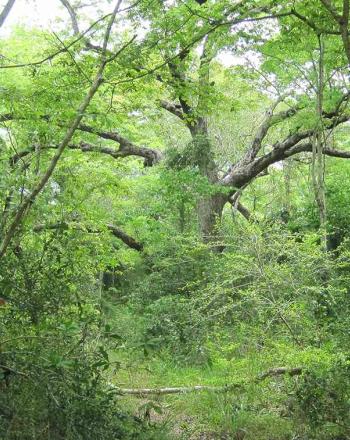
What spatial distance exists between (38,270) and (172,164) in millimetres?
7958

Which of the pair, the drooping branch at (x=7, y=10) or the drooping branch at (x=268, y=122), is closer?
the drooping branch at (x=7, y=10)

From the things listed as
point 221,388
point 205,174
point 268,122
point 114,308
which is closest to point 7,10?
point 114,308

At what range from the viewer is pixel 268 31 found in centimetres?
673

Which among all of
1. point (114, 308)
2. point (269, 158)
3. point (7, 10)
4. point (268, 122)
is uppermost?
point (268, 122)

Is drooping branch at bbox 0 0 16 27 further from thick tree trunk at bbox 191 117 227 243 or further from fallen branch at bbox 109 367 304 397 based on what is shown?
thick tree trunk at bbox 191 117 227 243

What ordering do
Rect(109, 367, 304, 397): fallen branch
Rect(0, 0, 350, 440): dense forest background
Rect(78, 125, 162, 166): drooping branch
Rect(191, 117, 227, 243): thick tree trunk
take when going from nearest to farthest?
1. Rect(0, 0, 350, 440): dense forest background
2. Rect(109, 367, 304, 397): fallen branch
3. Rect(191, 117, 227, 243): thick tree trunk
4. Rect(78, 125, 162, 166): drooping branch

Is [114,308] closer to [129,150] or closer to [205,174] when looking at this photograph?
[205,174]

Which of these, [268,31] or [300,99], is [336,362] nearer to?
[268,31]

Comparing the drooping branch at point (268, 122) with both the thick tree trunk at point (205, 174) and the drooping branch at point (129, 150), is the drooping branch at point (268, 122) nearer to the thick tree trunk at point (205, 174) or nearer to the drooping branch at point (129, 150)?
the thick tree trunk at point (205, 174)

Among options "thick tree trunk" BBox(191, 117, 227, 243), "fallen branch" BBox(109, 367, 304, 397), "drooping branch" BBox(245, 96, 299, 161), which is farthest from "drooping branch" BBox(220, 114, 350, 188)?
"fallen branch" BBox(109, 367, 304, 397)

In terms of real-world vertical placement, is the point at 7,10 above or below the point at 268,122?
below

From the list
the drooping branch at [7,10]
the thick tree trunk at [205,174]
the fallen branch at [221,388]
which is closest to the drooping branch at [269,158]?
the thick tree trunk at [205,174]

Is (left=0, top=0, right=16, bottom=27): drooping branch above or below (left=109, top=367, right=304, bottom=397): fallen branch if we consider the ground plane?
above

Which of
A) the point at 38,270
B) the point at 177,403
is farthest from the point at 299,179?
the point at 38,270
